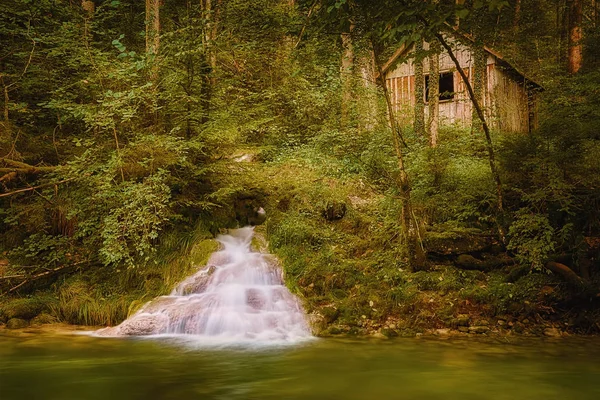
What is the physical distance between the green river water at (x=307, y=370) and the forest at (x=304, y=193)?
912 mm

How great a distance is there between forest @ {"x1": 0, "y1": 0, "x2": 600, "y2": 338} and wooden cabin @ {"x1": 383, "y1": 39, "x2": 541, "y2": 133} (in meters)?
5.53

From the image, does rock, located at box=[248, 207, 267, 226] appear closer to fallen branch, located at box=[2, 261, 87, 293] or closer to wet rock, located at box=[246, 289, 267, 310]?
wet rock, located at box=[246, 289, 267, 310]

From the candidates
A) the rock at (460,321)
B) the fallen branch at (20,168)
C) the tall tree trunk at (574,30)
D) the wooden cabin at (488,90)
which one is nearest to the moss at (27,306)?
the fallen branch at (20,168)

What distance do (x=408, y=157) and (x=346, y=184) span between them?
1690 mm

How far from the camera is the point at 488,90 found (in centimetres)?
1593

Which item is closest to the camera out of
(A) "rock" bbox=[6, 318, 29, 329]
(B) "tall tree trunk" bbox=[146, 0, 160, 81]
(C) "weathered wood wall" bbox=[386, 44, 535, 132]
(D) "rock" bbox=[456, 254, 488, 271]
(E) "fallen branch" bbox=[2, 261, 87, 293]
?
(A) "rock" bbox=[6, 318, 29, 329]

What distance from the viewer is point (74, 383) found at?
4.59 m

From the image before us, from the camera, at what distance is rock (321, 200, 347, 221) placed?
9633mm

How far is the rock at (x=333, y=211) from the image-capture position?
963 centimetres

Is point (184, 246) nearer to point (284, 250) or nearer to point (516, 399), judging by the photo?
point (284, 250)

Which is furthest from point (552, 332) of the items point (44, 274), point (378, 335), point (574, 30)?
point (574, 30)

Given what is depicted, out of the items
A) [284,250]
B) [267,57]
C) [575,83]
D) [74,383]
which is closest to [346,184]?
[284,250]

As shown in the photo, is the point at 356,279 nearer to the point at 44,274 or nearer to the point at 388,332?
the point at 388,332

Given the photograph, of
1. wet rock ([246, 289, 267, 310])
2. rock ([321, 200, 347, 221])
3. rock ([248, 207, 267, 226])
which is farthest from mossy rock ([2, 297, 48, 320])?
rock ([321, 200, 347, 221])
